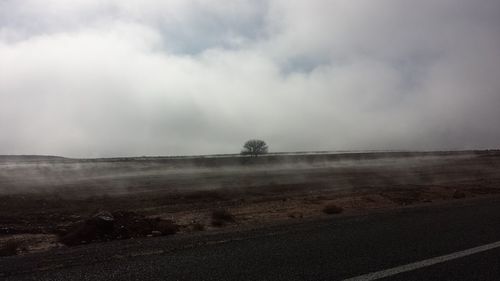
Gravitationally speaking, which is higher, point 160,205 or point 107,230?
point 107,230

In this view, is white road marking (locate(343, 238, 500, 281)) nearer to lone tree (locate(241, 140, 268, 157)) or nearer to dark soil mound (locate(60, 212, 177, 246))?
dark soil mound (locate(60, 212, 177, 246))

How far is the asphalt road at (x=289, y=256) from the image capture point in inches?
258

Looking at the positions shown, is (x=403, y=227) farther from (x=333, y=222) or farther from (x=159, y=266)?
(x=159, y=266)

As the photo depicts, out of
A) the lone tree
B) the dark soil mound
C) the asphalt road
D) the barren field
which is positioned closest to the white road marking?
the asphalt road

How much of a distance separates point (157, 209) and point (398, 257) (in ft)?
42.0

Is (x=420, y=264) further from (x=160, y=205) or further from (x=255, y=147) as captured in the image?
(x=255, y=147)

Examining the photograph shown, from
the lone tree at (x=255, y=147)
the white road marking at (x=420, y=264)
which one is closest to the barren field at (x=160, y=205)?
the white road marking at (x=420, y=264)

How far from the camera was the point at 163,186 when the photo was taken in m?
29.3

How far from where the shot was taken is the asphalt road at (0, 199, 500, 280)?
655cm

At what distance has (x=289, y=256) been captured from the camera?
753 centimetres

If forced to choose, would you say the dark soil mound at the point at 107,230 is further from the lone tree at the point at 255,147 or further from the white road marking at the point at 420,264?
the lone tree at the point at 255,147

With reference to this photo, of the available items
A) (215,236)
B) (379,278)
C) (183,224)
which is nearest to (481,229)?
(379,278)

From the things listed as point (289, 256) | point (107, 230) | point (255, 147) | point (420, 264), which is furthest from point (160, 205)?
point (255, 147)

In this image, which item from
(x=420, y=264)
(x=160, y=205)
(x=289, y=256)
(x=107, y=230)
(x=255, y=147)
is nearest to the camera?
(x=420, y=264)
